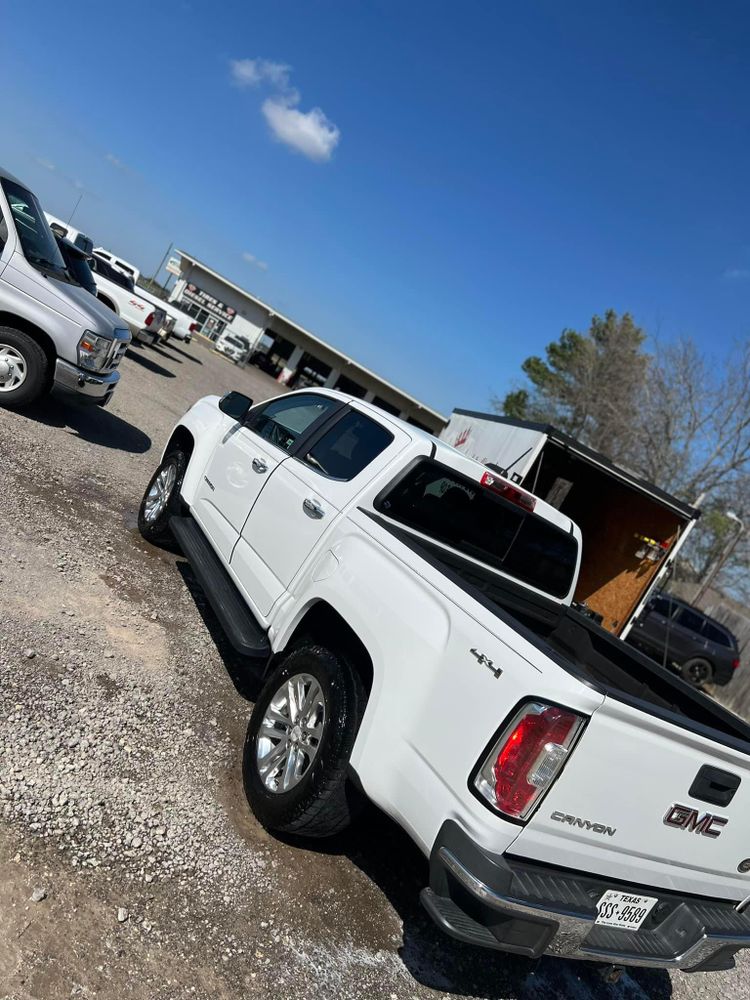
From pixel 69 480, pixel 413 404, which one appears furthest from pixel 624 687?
pixel 413 404

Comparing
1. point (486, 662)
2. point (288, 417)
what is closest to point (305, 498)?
point (288, 417)

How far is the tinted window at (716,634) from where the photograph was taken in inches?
614

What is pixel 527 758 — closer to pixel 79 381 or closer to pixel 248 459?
pixel 248 459

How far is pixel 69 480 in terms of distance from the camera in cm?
694

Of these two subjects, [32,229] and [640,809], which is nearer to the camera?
[640,809]

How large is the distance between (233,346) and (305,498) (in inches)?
1707

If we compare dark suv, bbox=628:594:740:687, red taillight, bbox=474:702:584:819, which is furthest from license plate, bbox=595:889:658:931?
dark suv, bbox=628:594:740:687

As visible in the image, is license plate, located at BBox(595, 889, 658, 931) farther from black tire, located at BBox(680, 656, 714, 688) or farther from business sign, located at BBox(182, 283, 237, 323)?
business sign, located at BBox(182, 283, 237, 323)

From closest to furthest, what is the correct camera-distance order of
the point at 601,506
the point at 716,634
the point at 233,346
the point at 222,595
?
1. the point at 222,595
2. the point at 601,506
3. the point at 716,634
4. the point at 233,346

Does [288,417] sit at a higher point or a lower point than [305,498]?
higher

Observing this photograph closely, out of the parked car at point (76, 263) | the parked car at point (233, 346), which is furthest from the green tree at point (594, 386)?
the parked car at point (76, 263)

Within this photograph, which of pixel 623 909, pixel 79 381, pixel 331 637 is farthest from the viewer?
pixel 79 381

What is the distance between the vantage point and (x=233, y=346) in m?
45.8

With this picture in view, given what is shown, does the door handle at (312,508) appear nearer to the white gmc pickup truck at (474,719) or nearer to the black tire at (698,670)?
the white gmc pickup truck at (474,719)
